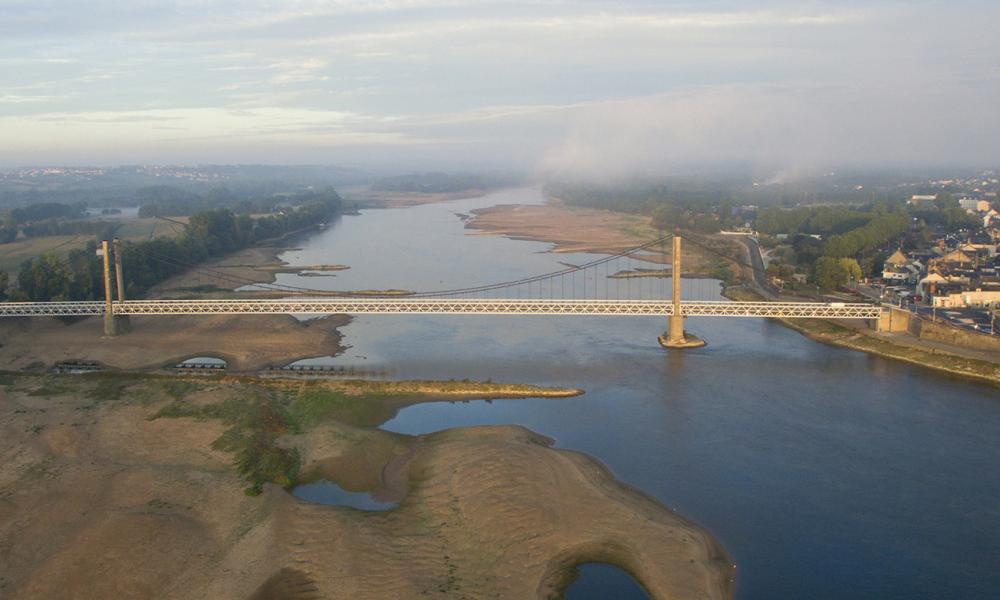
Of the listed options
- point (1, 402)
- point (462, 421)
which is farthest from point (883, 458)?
point (1, 402)

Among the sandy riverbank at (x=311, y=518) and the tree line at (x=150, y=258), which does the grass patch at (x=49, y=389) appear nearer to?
the sandy riverbank at (x=311, y=518)

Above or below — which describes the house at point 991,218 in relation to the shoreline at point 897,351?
above

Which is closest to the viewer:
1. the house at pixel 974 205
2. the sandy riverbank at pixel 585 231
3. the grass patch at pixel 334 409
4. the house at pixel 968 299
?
the grass patch at pixel 334 409

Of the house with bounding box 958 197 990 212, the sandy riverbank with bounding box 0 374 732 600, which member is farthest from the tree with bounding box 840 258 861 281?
the house with bounding box 958 197 990 212

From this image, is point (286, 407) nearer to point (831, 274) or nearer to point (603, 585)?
point (603, 585)

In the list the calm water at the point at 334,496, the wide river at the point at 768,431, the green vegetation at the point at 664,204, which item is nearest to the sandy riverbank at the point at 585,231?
the green vegetation at the point at 664,204

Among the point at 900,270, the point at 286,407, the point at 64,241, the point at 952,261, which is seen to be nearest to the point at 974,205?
the point at 952,261

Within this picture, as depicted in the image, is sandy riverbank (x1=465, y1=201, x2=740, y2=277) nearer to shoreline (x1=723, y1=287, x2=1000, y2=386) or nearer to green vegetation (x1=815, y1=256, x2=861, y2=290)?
green vegetation (x1=815, y1=256, x2=861, y2=290)
